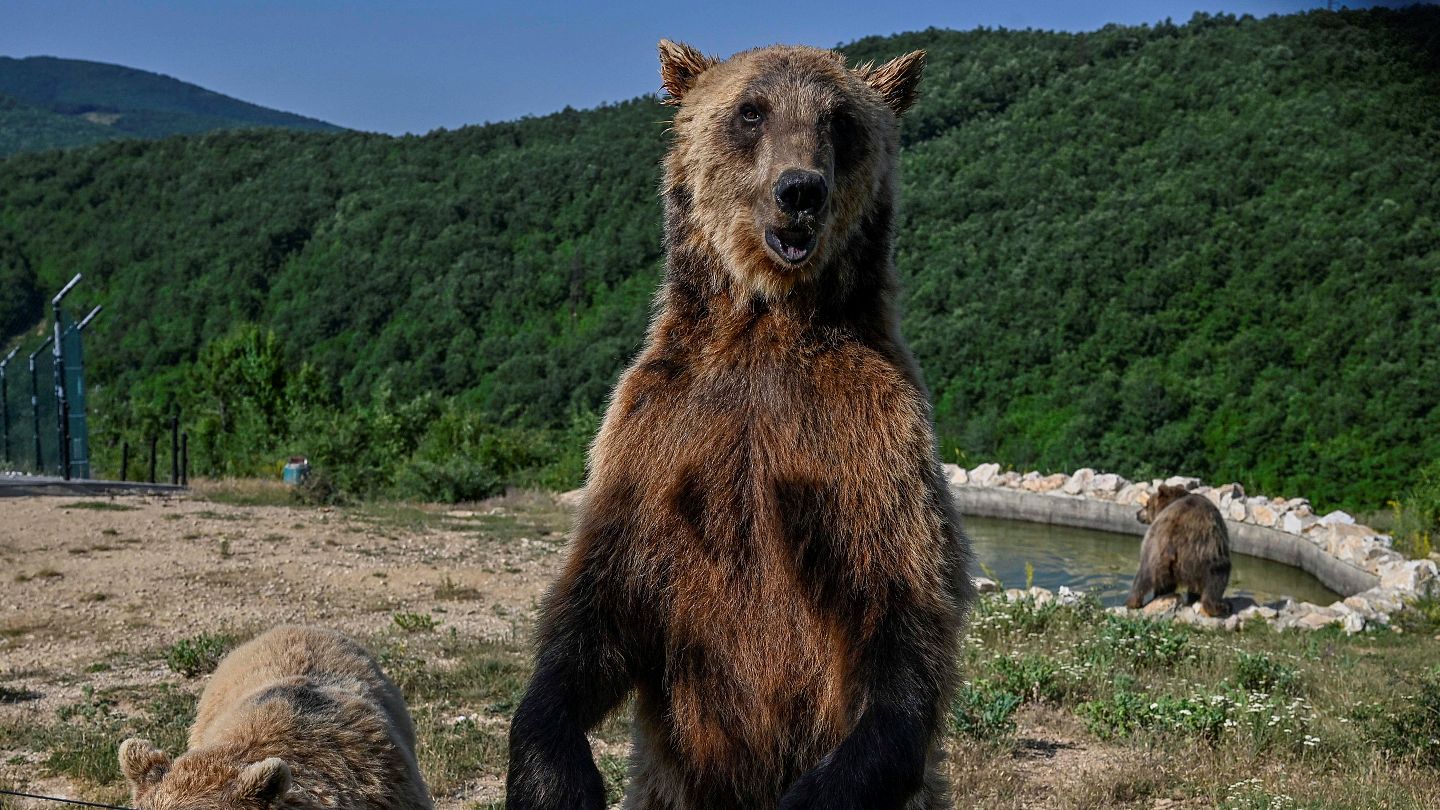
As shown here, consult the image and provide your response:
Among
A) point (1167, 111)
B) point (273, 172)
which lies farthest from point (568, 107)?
point (1167, 111)

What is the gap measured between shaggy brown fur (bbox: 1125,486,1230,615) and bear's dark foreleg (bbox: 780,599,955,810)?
10371 millimetres

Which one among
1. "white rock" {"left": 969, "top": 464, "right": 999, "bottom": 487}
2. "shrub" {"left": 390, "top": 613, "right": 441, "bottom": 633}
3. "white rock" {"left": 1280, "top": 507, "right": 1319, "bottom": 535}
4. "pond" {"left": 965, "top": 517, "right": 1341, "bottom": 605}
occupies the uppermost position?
"shrub" {"left": 390, "top": 613, "right": 441, "bottom": 633}

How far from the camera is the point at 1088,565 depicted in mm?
16781

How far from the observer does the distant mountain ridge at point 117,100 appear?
134 meters

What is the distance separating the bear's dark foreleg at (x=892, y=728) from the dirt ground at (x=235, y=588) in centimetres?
327

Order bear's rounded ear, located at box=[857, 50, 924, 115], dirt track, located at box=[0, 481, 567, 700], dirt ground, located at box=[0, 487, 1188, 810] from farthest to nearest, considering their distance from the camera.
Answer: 1. dirt track, located at box=[0, 481, 567, 700]
2. dirt ground, located at box=[0, 487, 1188, 810]
3. bear's rounded ear, located at box=[857, 50, 924, 115]

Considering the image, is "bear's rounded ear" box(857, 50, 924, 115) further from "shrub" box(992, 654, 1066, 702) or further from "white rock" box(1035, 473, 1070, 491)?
"white rock" box(1035, 473, 1070, 491)

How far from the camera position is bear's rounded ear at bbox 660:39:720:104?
3.32 meters

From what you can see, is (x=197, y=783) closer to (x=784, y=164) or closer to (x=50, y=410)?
(x=784, y=164)

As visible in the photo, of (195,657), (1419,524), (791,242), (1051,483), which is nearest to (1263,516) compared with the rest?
(1419,524)

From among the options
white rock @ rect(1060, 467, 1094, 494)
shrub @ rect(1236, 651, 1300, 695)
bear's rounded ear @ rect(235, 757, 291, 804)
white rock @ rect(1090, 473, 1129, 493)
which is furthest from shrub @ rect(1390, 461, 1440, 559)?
bear's rounded ear @ rect(235, 757, 291, 804)

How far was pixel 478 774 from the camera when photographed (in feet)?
19.5

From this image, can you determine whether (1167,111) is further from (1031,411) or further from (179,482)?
(179,482)

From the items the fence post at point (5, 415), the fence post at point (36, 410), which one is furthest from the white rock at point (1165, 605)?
the fence post at point (5, 415)
